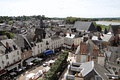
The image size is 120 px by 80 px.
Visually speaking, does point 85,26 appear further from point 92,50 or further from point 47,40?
point 92,50

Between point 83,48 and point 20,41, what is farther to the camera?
point 20,41

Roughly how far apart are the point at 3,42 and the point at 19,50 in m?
4.43

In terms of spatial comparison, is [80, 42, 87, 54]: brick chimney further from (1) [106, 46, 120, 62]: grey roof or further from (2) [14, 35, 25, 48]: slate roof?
(2) [14, 35, 25, 48]: slate roof

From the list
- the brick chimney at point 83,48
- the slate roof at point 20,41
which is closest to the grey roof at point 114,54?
the brick chimney at point 83,48

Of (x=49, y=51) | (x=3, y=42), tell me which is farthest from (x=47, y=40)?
(x=3, y=42)

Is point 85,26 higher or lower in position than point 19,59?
higher

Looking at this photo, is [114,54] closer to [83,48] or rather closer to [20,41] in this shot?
[83,48]

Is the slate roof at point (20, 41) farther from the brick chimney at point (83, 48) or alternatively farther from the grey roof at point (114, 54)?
the grey roof at point (114, 54)

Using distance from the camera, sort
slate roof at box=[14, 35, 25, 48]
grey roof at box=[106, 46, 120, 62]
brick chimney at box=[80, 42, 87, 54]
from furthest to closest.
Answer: slate roof at box=[14, 35, 25, 48] → brick chimney at box=[80, 42, 87, 54] → grey roof at box=[106, 46, 120, 62]

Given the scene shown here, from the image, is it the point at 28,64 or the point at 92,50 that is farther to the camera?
the point at 28,64

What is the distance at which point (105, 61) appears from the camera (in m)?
31.3

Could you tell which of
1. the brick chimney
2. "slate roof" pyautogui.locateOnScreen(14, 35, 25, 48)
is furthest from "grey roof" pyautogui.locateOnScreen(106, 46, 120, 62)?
"slate roof" pyautogui.locateOnScreen(14, 35, 25, 48)

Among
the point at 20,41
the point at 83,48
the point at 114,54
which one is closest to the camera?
the point at 114,54

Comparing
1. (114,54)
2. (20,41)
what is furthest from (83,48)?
(20,41)
